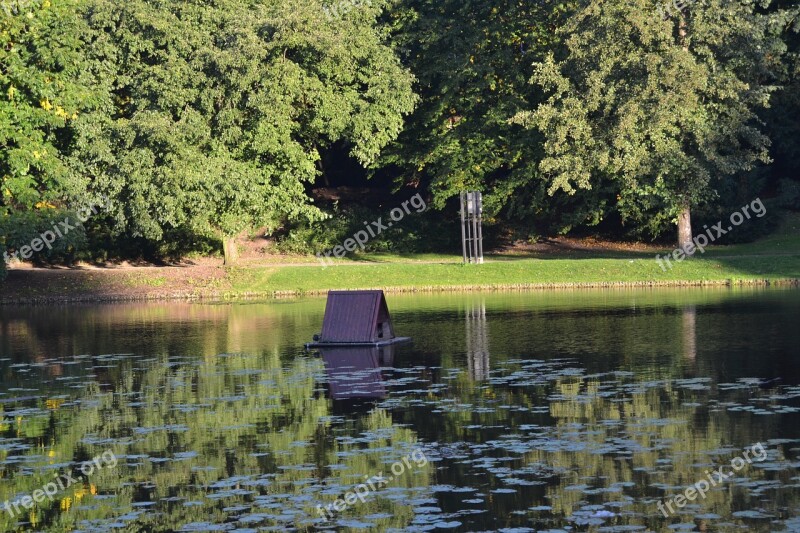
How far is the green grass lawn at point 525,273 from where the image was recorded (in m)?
49.2

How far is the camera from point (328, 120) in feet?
181

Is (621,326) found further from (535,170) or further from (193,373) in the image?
(535,170)

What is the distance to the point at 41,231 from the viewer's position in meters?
49.7

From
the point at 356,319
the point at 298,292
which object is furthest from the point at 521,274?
the point at 356,319

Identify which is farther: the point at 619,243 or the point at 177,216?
the point at 619,243

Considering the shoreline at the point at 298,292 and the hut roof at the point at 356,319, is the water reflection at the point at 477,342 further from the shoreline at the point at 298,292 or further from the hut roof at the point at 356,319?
the shoreline at the point at 298,292

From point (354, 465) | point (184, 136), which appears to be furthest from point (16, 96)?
point (354, 465)

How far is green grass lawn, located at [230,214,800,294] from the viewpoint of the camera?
49188 millimetres

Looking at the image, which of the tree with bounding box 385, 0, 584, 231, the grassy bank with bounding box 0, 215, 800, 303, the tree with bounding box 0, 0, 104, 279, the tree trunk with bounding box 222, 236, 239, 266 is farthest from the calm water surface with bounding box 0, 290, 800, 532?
the tree with bounding box 385, 0, 584, 231

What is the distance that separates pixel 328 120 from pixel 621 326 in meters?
24.8

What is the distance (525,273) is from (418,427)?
3184 cm

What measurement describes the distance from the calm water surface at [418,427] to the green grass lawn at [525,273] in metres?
13.8

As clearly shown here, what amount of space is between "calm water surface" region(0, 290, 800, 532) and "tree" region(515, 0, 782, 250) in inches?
732

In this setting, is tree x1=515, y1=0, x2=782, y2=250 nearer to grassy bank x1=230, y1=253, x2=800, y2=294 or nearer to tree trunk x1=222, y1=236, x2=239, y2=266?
grassy bank x1=230, y1=253, x2=800, y2=294
